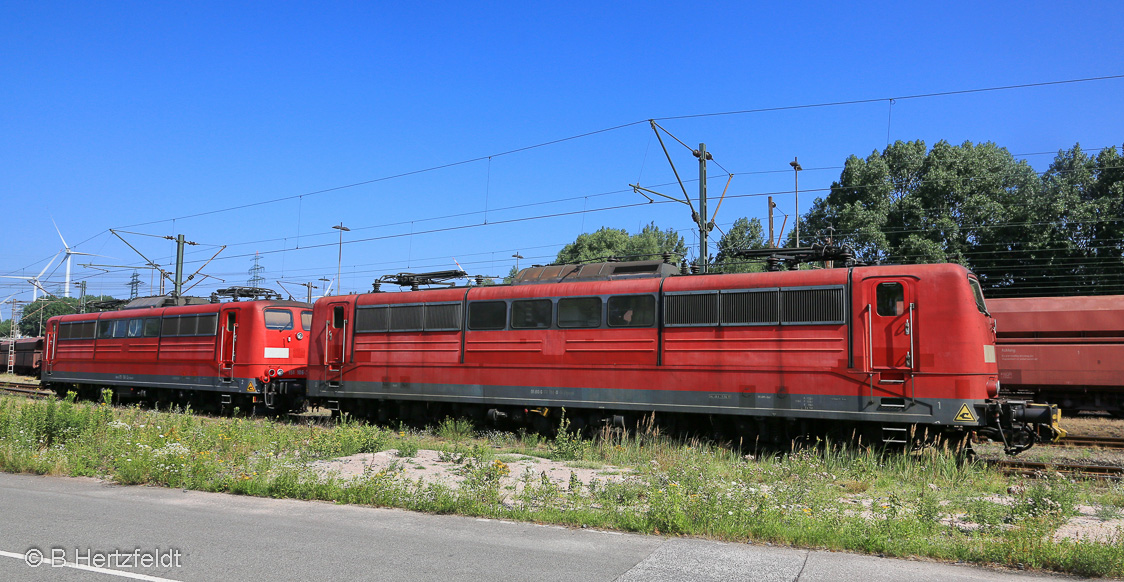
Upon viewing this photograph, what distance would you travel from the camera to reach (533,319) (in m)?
15.0

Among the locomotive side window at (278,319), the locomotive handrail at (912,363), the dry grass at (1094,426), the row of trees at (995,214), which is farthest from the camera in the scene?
the row of trees at (995,214)

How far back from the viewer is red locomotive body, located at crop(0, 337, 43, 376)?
130 feet

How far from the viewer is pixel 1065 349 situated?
18.9 metres

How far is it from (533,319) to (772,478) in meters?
6.53

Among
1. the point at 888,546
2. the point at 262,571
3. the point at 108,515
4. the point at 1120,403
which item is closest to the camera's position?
the point at 262,571

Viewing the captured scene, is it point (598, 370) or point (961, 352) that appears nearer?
point (961, 352)

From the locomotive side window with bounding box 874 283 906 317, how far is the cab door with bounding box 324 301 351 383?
39.9ft

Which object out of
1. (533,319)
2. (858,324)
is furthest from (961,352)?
(533,319)

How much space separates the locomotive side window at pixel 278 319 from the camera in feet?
67.8

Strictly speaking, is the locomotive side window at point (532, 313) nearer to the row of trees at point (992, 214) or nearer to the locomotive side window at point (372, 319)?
the locomotive side window at point (372, 319)

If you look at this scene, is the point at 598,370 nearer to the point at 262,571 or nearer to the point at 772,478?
the point at 772,478
